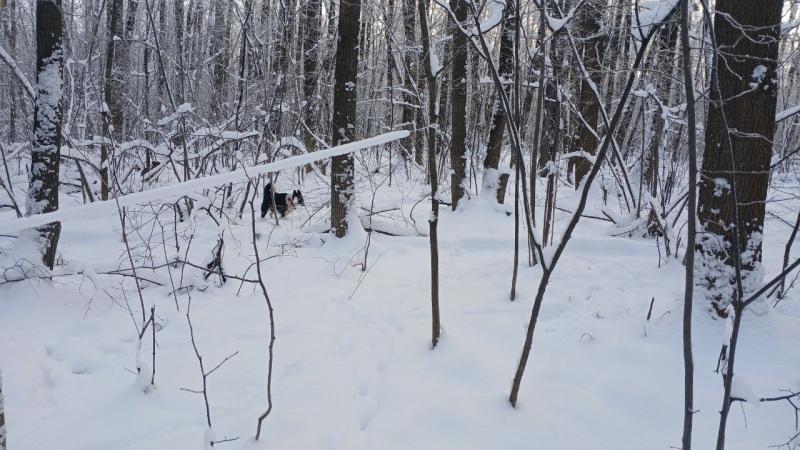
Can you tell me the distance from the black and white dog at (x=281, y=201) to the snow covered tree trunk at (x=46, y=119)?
2.70 meters

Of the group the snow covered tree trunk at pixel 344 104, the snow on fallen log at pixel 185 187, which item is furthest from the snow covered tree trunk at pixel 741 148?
the snow covered tree trunk at pixel 344 104

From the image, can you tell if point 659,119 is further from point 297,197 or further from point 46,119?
point 46,119

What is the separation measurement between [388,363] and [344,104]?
10.5 ft

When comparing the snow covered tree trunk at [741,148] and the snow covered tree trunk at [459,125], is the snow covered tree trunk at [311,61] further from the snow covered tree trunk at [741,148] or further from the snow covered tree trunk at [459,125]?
the snow covered tree trunk at [741,148]

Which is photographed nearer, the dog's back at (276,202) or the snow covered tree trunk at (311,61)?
the dog's back at (276,202)

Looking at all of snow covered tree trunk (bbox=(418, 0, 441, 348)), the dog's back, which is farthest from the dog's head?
snow covered tree trunk (bbox=(418, 0, 441, 348))

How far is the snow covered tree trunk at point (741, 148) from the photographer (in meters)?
2.61

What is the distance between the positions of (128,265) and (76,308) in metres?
0.53

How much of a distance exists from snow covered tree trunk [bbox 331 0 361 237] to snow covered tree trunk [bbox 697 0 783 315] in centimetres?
319

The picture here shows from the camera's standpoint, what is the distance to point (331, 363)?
2605 mm

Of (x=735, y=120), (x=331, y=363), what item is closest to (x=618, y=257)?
(x=735, y=120)

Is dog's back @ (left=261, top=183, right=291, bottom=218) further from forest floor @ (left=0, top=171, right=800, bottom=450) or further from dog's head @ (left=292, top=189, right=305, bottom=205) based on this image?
forest floor @ (left=0, top=171, right=800, bottom=450)

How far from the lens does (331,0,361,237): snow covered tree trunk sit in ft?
16.1

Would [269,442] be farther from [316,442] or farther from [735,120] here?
[735,120]
